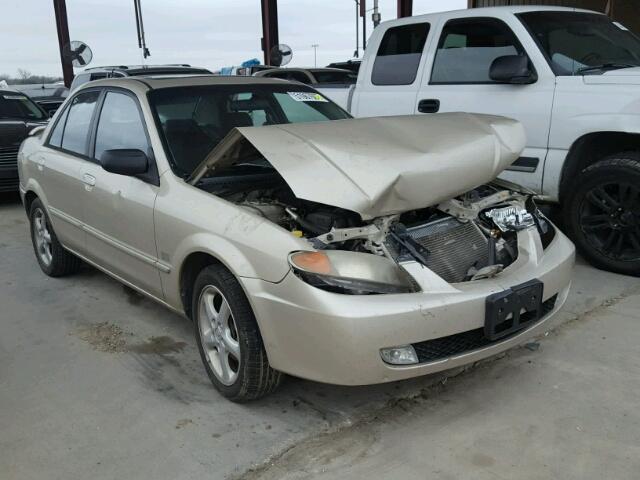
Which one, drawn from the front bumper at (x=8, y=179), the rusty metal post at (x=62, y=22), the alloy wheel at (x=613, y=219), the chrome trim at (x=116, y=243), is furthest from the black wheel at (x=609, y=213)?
the rusty metal post at (x=62, y=22)

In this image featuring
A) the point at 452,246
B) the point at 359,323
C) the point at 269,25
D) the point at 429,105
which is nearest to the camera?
the point at 359,323

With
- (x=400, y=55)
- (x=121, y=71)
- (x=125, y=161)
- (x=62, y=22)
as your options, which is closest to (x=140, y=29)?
(x=62, y=22)

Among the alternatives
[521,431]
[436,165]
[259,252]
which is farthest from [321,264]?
[521,431]

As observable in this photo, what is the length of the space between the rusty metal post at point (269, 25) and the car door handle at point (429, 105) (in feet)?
35.7

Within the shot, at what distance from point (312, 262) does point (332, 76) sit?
9.35m

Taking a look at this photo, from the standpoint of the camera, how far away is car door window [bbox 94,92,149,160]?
383cm

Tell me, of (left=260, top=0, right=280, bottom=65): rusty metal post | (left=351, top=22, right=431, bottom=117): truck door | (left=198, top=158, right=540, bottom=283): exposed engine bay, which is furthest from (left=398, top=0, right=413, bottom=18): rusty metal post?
(left=198, top=158, right=540, bottom=283): exposed engine bay

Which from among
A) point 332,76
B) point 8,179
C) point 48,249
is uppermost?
point 332,76

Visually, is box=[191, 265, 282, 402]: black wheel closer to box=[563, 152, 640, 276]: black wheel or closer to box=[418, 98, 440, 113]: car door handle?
box=[563, 152, 640, 276]: black wheel

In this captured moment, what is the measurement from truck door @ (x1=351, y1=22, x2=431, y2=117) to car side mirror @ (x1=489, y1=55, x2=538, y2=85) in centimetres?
94

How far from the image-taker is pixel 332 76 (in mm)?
11461

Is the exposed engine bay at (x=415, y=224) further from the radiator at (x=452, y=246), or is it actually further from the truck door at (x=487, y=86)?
the truck door at (x=487, y=86)

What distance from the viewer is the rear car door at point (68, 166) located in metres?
4.43

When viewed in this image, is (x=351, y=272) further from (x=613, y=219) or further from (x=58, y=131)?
(x=58, y=131)
